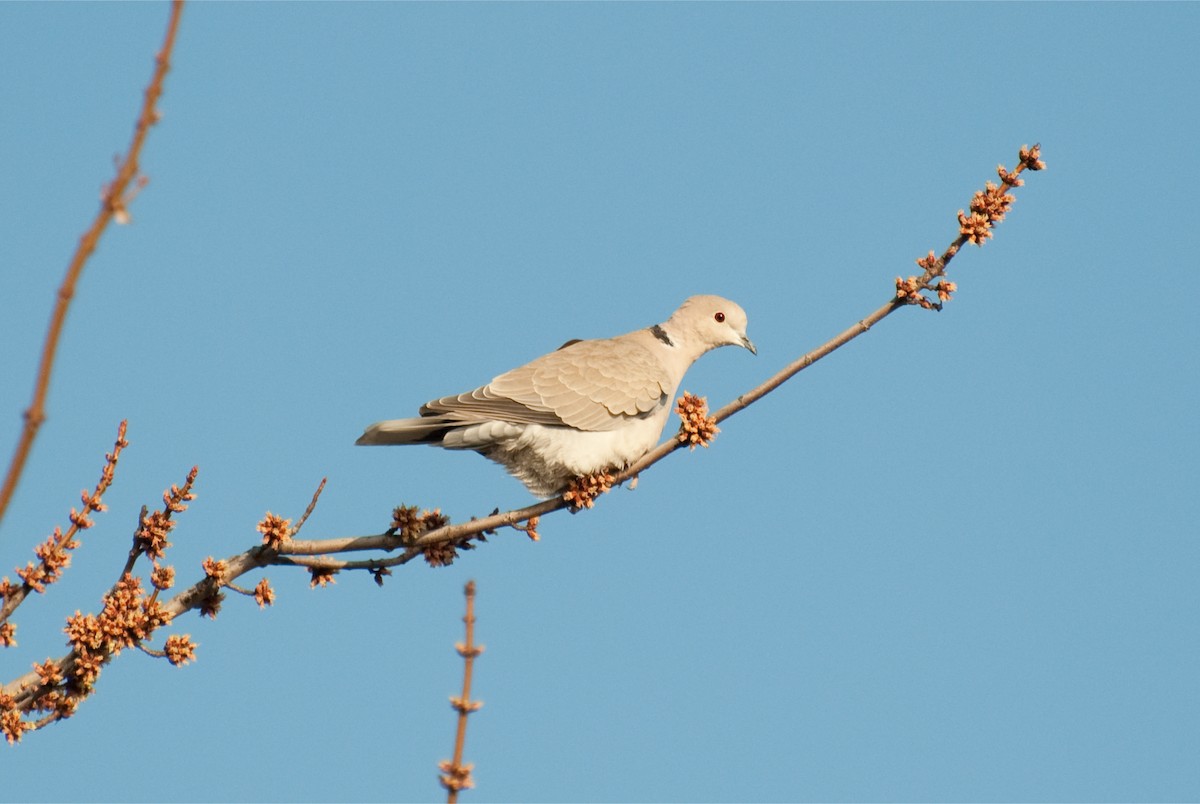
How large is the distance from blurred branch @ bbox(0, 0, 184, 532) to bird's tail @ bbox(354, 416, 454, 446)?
472cm

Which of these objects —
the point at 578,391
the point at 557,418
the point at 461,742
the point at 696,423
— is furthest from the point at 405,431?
the point at 461,742

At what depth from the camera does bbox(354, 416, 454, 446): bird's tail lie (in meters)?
6.19

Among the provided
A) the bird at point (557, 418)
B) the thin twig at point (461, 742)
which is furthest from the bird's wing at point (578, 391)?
the thin twig at point (461, 742)

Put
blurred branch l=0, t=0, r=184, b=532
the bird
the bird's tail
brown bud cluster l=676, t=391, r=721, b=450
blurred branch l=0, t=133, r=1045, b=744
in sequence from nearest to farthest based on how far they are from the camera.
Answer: blurred branch l=0, t=0, r=184, b=532 → blurred branch l=0, t=133, r=1045, b=744 → brown bud cluster l=676, t=391, r=721, b=450 → the bird's tail → the bird

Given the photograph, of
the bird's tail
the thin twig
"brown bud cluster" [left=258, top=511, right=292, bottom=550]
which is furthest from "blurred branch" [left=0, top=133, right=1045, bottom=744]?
the thin twig

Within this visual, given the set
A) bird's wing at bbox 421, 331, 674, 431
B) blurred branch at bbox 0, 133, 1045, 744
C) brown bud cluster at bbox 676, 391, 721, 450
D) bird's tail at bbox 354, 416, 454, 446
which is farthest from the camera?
bird's wing at bbox 421, 331, 674, 431

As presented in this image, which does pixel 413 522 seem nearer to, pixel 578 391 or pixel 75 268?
pixel 578 391

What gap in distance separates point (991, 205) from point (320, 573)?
295cm

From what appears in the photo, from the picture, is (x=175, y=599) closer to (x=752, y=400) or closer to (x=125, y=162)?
(x=752, y=400)

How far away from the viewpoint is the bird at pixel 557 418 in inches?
255

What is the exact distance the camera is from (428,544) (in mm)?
5289

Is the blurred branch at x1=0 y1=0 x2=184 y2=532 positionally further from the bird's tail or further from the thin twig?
the bird's tail

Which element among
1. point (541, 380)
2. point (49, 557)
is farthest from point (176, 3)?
point (541, 380)

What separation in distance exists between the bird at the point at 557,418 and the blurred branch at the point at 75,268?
472 cm
